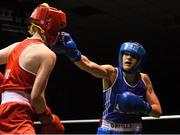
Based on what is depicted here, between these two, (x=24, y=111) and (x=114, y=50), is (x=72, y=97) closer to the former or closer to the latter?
(x=114, y=50)

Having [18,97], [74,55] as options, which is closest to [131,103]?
[74,55]

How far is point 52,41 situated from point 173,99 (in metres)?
8.68

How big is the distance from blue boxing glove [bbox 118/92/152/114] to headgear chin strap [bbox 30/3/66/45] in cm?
60

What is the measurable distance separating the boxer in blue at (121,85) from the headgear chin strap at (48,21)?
0.34 metres

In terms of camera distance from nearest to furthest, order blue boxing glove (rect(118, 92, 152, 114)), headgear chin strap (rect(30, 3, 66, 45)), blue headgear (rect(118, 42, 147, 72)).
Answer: headgear chin strap (rect(30, 3, 66, 45)) < blue boxing glove (rect(118, 92, 152, 114)) < blue headgear (rect(118, 42, 147, 72))

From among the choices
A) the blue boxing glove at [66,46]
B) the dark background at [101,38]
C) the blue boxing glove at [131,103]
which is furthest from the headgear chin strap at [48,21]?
the dark background at [101,38]

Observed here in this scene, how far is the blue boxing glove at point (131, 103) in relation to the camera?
2549 mm

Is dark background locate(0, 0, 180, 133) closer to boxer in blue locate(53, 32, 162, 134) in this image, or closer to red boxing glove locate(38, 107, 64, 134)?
boxer in blue locate(53, 32, 162, 134)

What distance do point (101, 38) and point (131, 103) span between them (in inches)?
251

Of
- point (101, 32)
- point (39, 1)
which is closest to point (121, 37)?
point (101, 32)

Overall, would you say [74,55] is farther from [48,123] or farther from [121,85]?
[48,123]

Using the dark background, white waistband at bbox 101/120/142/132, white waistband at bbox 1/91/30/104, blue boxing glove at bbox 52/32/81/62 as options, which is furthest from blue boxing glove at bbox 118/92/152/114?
the dark background

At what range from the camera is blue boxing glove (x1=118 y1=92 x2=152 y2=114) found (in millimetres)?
2549

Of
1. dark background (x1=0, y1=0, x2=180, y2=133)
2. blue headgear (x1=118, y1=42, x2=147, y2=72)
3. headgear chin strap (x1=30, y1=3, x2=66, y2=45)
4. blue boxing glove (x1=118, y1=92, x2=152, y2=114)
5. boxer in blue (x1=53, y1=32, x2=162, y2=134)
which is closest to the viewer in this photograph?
headgear chin strap (x1=30, y1=3, x2=66, y2=45)
